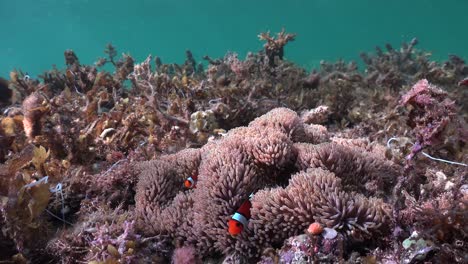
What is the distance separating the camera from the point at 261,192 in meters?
3.01

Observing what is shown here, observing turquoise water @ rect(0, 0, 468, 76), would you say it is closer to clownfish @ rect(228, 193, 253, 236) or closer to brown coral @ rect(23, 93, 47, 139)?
brown coral @ rect(23, 93, 47, 139)

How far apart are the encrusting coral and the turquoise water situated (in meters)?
68.7

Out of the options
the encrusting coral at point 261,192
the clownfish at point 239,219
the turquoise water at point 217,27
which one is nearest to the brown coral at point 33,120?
the encrusting coral at point 261,192

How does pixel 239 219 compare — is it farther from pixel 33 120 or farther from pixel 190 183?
pixel 33 120

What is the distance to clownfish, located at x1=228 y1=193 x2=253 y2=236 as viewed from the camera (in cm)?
276

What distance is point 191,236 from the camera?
3.09 m

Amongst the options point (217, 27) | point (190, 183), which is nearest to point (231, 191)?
point (190, 183)

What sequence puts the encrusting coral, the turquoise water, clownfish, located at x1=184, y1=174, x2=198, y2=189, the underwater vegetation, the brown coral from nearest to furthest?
the underwater vegetation
the encrusting coral
clownfish, located at x1=184, y1=174, x2=198, y2=189
the brown coral
the turquoise water

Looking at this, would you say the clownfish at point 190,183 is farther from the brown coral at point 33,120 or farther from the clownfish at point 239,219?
the brown coral at point 33,120

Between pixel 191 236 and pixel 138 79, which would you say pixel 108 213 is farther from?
pixel 138 79

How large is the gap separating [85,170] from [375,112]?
18.2ft

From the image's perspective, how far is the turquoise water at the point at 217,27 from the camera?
73.2 metres

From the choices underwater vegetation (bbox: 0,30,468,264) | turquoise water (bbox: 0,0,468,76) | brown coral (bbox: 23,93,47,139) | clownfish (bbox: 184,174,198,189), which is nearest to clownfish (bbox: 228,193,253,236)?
underwater vegetation (bbox: 0,30,468,264)

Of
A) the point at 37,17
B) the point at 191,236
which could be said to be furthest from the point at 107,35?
the point at 191,236
